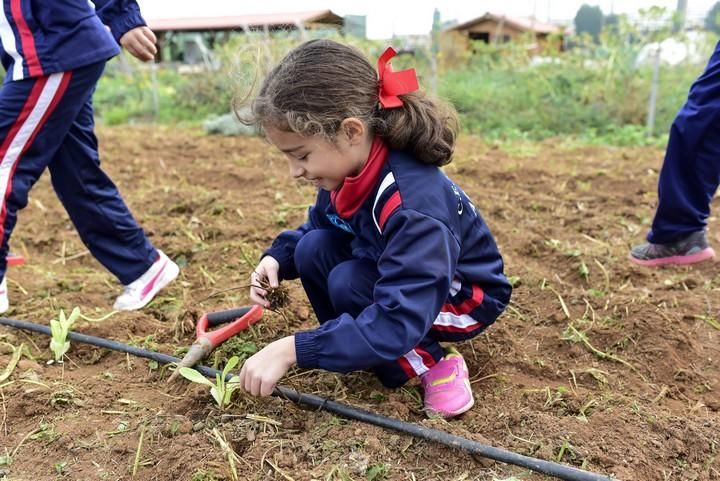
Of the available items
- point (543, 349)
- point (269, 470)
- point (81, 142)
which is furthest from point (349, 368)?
point (81, 142)

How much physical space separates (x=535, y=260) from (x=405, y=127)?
5.60 ft

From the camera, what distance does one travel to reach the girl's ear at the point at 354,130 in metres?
1.72

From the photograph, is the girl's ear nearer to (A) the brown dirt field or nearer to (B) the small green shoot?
(A) the brown dirt field

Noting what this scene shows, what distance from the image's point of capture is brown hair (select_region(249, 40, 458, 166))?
1704 millimetres

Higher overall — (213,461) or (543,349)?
(213,461)

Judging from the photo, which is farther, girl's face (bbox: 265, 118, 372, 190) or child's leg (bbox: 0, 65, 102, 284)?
child's leg (bbox: 0, 65, 102, 284)

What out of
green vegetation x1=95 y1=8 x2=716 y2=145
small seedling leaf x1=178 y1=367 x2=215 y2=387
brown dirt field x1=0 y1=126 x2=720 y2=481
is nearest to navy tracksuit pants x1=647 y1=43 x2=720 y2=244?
brown dirt field x1=0 y1=126 x2=720 y2=481

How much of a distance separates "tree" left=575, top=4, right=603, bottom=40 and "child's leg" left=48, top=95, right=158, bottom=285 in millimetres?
9084

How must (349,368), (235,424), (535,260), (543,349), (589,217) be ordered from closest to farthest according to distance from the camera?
(349,368) → (235,424) → (543,349) → (535,260) → (589,217)

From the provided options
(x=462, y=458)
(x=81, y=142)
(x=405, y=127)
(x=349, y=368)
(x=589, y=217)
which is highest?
(x=405, y=127)

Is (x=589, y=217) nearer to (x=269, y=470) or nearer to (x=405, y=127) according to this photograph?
(x=405, y=127)

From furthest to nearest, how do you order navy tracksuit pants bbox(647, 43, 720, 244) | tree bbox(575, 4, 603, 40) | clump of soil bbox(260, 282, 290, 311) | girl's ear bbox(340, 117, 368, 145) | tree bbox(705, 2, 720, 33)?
tree bbox(575, 4, 603, 40) < tree bbox(705, 2, 720, 33) < navy tracksuit pants bbox(647, 43, 720, 244) < clump of soil bbox(260, 282, 290, 311) < girl's ear bbox(340, 117, 368, 145)

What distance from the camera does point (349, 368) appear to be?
5.38 feet

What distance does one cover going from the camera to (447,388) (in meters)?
2.02
